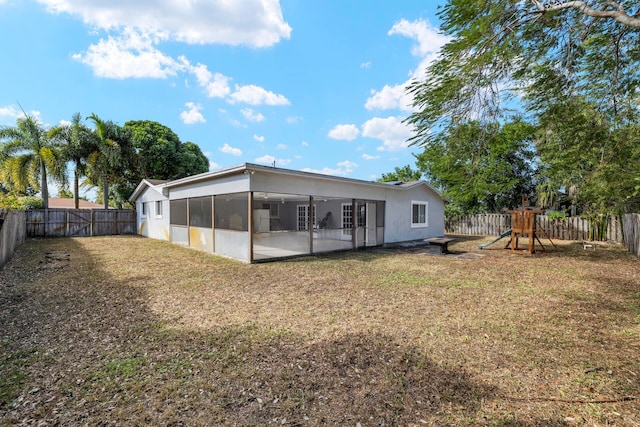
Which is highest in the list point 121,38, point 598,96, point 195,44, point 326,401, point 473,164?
point 195,44

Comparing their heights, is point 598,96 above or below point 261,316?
above

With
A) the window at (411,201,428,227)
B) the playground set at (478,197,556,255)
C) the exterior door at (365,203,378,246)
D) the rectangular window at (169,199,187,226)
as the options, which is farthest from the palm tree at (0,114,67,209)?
the playground set at (478,197,556,255)

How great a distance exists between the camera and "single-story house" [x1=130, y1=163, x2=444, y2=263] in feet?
29.2

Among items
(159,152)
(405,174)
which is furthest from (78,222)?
(405,174)

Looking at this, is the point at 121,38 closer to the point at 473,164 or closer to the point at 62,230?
the point at 473,164

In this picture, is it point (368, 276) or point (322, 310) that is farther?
point (368, 276)

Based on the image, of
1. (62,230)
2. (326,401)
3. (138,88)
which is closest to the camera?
(326,401)

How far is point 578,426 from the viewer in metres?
2.08

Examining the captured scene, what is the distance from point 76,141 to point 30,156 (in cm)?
233

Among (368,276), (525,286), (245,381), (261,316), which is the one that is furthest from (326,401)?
(525,286)

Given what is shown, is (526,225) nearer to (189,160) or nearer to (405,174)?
(405,174)

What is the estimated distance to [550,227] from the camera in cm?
1488

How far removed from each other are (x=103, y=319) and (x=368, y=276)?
5020 millimetres

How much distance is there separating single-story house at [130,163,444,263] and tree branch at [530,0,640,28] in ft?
21.2
